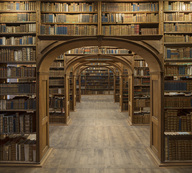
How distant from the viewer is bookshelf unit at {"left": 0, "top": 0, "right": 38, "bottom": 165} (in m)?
4.68

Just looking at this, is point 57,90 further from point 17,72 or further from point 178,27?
point 178,27

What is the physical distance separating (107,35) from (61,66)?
472 centimetres

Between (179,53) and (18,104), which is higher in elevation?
(179,53)

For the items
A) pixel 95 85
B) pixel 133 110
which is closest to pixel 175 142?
pixel 133 110

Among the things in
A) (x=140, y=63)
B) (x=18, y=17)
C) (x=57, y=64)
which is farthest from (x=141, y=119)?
(x=18, y=17)

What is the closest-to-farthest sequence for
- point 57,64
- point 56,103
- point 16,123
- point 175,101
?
point 16,123, point 175,101, point 56,103, point 57,64

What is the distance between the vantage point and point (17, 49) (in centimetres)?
503

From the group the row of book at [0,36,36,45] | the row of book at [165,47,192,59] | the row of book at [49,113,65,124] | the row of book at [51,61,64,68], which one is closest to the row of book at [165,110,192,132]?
the row of book at [165,47,192,59]

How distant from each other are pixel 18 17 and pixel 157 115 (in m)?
4.18

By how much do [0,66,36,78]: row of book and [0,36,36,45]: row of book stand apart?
23.0 inches

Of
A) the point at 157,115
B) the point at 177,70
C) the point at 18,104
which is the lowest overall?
the point at 157,115

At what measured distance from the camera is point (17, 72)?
4.84 m

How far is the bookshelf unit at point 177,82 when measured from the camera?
4719 mm

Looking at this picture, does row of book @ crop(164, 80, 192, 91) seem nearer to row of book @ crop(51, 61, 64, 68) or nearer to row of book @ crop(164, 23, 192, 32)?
row of book @ crop(164, 23, 192, 32)
